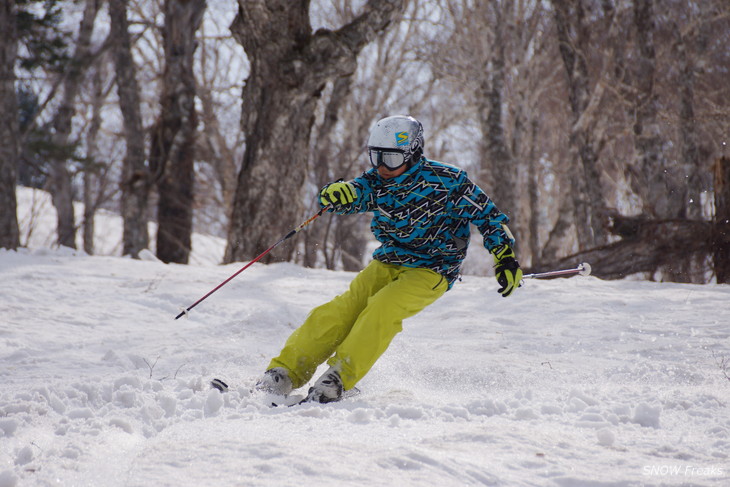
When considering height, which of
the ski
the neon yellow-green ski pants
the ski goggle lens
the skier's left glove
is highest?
the ski goggle lens

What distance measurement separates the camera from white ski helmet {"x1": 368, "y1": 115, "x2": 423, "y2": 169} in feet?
11.2

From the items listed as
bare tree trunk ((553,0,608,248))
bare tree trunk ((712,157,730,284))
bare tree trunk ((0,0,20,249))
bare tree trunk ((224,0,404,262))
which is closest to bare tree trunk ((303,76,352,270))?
bare tree trunk ((553,0,608,248))

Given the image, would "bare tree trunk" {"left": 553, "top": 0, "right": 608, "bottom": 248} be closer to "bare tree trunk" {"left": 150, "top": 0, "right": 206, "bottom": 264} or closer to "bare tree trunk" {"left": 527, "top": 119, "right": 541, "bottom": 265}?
"bare tree trunk" {"left": 527, "top": 119, "right": 541, "bottom": 265}

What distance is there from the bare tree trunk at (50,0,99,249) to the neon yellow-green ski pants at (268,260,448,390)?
10.9 metres

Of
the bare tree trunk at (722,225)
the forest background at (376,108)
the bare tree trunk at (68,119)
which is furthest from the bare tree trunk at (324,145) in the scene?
the bare tree trunk at (722,225)

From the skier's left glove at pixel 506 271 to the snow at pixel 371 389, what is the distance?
556 mm

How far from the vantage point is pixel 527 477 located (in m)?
1.97

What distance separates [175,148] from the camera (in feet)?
30.7

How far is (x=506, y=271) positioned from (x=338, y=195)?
103cm

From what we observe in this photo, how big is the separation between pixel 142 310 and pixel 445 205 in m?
2.74

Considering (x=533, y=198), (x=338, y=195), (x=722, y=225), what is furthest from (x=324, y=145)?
(x=338, y=195)

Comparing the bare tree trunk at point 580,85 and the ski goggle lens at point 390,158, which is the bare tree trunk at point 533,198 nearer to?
the bare tree trunk at point 580,85

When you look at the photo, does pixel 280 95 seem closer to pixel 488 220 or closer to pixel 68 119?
pixel 488 220

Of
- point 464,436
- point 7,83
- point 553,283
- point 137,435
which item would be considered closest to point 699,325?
point 553,283
